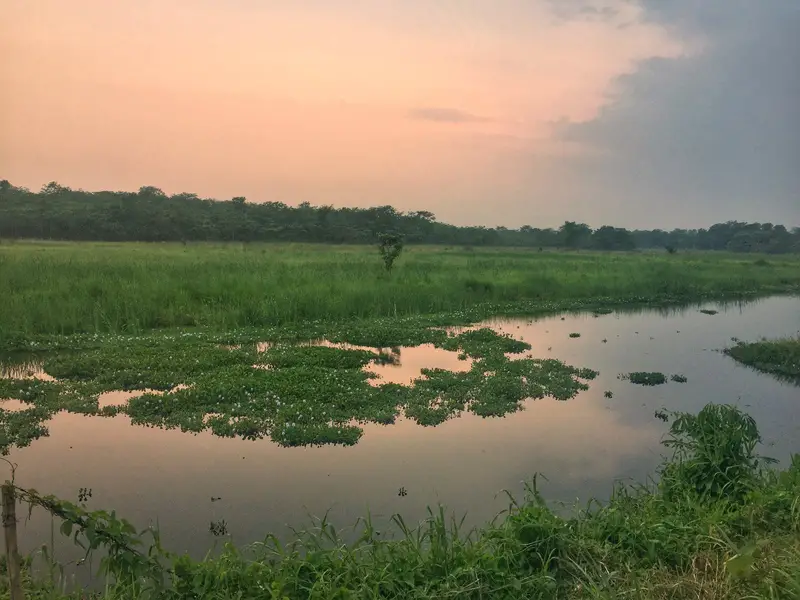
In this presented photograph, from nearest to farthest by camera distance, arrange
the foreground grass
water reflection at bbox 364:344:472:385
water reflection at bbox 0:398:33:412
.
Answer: the foreground grass, water reflection at bbox 0:398:33:412, water reflection at bbox 364:344:472:385

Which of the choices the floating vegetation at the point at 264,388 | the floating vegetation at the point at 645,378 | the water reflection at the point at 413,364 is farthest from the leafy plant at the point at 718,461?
the floating vegetation at the point at 645,378

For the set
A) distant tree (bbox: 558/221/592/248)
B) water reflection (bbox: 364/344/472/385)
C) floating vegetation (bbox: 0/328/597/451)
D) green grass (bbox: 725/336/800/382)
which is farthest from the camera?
distant tree (bbox: 558/221/592/248)

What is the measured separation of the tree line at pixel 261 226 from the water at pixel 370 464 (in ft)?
71.7

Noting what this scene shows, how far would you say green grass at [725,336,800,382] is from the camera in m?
14.2

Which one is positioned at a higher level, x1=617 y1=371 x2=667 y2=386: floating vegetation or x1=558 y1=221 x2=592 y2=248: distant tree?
x1=558 y1=221 x2=592 y2=248: distant tree

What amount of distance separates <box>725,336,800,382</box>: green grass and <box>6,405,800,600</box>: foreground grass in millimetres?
11048

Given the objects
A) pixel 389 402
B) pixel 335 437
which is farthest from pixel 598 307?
pixel 335 437

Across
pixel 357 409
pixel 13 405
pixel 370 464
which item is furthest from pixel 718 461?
pixel 13 405

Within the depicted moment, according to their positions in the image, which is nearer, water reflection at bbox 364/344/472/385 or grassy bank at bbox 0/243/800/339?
water reflection at bbox 364/344/472/385

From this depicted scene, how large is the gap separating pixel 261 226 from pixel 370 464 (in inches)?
2329

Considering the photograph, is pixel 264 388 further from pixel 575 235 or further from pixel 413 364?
pixel 575 235

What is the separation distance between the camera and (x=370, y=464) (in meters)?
7.76

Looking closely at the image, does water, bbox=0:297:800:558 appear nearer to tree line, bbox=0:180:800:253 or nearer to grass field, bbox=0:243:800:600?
grass field, bbox=0:243:800:600

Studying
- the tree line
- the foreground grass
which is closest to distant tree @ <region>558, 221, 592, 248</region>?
the tree line
